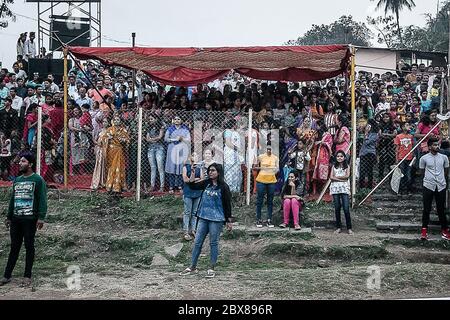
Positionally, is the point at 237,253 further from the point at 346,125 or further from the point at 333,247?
the point at 346,125

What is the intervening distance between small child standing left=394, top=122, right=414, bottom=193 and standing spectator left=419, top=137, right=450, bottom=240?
1.51m

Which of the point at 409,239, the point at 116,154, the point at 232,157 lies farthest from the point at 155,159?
the point at 409,239

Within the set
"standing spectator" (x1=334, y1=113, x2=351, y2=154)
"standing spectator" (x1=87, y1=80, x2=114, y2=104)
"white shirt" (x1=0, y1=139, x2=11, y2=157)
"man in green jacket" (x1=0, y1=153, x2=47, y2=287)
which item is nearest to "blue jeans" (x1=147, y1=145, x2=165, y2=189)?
"standing spectator" (x1=87, y1=80, x2=114, y2=104)

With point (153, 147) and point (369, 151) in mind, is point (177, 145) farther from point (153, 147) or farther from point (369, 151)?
point (369, 151)

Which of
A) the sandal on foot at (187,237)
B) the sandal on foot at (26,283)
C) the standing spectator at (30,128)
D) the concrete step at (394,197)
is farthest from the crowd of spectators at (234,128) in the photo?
the sandal on foot at (26,283)

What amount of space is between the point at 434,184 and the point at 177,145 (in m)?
5.57

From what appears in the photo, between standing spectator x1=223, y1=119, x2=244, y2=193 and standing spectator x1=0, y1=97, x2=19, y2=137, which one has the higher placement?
standing spectator x1=0, y1=97, x2=19, y2=137

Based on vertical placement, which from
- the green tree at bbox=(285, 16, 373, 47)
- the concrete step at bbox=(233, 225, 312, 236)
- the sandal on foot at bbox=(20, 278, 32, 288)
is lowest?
the sandal on foot at bbox=(20, 278, 32, 288)

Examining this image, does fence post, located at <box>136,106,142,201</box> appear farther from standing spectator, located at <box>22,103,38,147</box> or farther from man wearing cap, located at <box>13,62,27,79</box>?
man wearing cap, located at <box>13,62,27,79</box>

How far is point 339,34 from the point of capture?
56.9 m

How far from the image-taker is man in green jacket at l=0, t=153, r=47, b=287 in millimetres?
9195

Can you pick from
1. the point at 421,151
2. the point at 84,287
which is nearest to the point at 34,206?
the point at 84,287

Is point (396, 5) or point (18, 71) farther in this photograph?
point (396, 5)

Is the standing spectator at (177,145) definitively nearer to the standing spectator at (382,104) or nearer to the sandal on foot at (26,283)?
the sandal on foot at (26,283)
